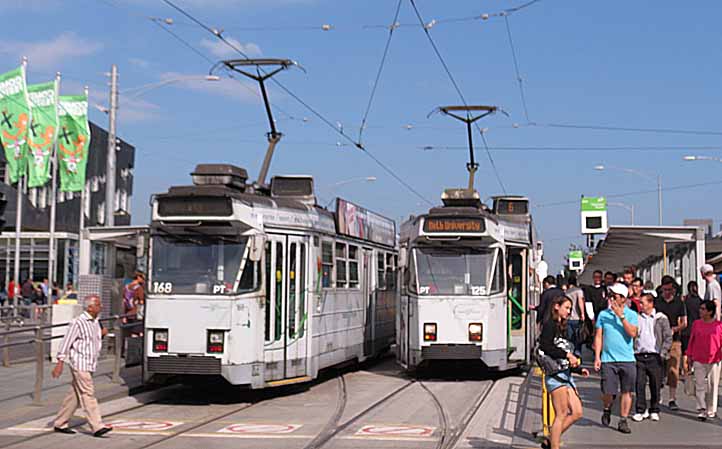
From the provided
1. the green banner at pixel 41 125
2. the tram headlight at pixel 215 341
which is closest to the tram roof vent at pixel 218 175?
the tram headlight at pixel 215 341

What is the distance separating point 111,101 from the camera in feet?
82.1

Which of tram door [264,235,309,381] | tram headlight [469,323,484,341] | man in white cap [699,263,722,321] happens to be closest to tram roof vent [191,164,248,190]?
tram door [264,235,309,381]

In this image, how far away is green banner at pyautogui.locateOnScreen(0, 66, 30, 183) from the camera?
32062 mm

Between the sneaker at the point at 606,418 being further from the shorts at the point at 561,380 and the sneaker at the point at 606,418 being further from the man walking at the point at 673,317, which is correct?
the shorts at the point at 561,380

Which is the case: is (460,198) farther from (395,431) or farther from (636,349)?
(395,431)

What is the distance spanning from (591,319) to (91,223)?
47486 mm

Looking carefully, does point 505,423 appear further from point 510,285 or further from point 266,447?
point 510,285

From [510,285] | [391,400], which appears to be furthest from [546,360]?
[510,285]

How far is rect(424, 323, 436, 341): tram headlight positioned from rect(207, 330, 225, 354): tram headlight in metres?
4.68

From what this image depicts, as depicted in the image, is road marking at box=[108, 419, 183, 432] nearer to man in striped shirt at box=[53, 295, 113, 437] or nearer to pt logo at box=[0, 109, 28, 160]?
man in striped shirt at box=[53, 295, 113, 437]

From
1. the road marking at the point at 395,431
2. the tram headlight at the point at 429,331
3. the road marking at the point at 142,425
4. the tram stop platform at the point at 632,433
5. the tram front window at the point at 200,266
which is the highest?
the tram front window at the point at 200,266

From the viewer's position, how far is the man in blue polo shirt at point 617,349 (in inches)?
464

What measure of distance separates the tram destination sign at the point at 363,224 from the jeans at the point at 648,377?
6827 mm

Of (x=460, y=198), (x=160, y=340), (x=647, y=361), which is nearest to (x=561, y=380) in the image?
(x=647, y=361)
